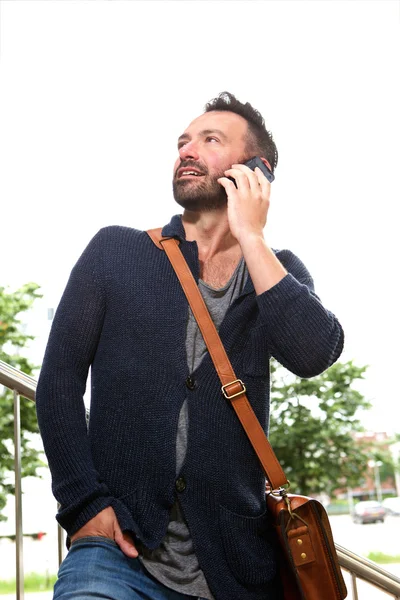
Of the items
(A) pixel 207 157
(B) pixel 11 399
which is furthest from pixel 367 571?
(B) pixel 11 399

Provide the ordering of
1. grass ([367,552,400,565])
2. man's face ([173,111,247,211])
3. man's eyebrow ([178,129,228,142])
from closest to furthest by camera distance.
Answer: man's face ([173,111,247,211]), man's eyebrow ([178,129,228,142]), grass ([367,552,400,565])

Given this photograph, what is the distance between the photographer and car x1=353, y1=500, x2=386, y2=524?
27891 millimetres

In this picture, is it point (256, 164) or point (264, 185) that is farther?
point (256, 164)

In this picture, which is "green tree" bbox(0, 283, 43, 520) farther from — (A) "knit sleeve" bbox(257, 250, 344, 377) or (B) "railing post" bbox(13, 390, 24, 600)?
(A) "knit sleeve" bbox(257, 250, 344, 377)

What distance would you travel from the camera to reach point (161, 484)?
162cm

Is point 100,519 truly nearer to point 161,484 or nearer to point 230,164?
point 161,484

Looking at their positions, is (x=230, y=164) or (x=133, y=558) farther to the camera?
(x=230, y=164)

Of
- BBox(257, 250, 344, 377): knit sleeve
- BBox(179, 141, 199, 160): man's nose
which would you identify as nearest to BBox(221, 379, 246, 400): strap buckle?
BBox(257, 250, 344, 377): knit sleeve

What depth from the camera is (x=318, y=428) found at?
16.7 metres

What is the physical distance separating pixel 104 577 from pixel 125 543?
0.08m

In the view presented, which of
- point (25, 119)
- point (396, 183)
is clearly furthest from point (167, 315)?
point (396, 183)

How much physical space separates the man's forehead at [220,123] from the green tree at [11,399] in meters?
12.7

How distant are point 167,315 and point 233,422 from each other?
278 millimetres

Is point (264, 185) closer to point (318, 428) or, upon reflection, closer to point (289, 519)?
point (289, 519)
